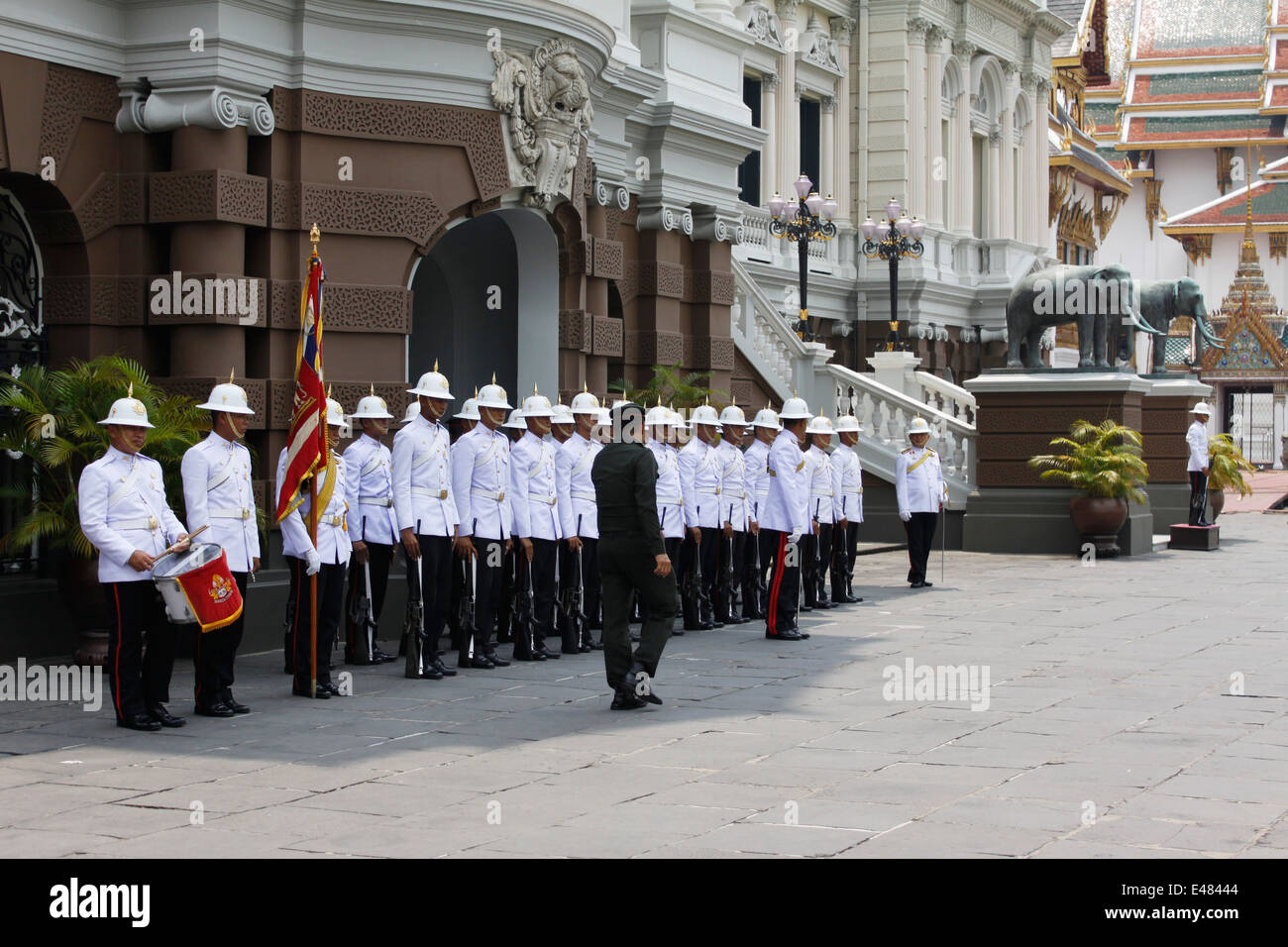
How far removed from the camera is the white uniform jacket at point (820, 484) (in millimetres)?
17484

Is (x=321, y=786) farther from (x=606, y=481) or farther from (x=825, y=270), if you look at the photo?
(x=825, y=270)

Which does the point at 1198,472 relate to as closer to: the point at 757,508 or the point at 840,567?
the point at 840,567

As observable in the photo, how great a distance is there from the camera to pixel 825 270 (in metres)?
36.1

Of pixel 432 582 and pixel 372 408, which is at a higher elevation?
pixel 372 408

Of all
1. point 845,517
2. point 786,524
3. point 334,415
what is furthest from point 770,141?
point 334,415

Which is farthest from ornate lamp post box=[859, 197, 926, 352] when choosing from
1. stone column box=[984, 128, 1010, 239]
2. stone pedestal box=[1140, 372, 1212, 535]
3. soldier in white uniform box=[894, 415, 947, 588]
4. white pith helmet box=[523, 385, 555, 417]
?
white pith helmet box=[523, 385, 555, 417]

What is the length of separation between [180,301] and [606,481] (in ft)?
14.7

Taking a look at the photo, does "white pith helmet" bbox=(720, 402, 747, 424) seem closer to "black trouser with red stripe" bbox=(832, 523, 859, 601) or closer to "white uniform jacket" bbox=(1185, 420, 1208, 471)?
"black trouser with red stripe" bbox=(832, 523, 859, 601)

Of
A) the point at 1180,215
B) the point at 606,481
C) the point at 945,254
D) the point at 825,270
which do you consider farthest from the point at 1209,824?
the point at 1180,215

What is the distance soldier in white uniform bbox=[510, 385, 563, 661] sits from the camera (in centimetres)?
1395

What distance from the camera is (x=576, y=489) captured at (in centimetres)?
1482

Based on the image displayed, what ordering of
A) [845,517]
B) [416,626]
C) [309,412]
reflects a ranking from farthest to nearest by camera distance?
[845,517]
[416,626]
[309,412]

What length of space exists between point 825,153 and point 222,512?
2752cm

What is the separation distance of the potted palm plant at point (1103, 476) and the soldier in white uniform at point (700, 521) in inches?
351
